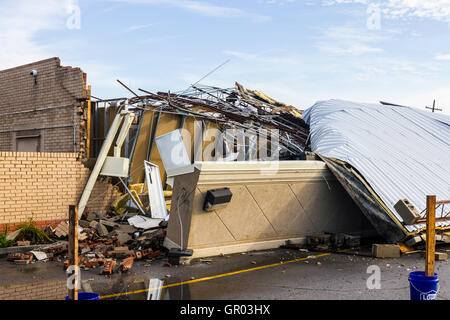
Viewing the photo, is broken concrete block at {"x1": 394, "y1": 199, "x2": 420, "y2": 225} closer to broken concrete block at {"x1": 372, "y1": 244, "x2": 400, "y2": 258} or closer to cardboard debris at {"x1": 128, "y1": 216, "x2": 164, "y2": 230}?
broken concrete block at {"x1": 372, "y1": 244, "x2": 400, "y2": 258}

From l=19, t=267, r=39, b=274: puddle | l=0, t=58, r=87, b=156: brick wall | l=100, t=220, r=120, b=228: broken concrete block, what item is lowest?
l=19, t=267, r=39, b=274: puddle

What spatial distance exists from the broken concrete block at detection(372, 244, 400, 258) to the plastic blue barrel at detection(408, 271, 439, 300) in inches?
167

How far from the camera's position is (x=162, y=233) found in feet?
36.9

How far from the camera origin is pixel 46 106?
16.4m

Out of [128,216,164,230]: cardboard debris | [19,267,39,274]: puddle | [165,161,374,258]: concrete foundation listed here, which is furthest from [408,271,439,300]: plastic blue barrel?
[128,216,164,230]: cardboard debris

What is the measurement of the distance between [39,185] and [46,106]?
4495 millimetres

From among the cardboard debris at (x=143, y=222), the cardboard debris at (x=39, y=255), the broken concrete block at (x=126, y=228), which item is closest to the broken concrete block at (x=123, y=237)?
the broken concrete block at (x=126, y=228)

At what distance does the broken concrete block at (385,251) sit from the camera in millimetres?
10312

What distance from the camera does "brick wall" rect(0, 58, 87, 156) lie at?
1516cm

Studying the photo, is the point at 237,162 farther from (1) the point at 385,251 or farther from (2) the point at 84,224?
(2) the point at 84,224

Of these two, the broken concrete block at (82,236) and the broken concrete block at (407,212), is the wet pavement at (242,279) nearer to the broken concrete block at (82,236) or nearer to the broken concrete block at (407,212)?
the broken concrete block at (407,212)

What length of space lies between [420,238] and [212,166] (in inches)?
208

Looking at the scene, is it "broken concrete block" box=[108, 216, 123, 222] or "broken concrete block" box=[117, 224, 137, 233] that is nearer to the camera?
"broken concrete block" box=[117, 224, 137, 233]
